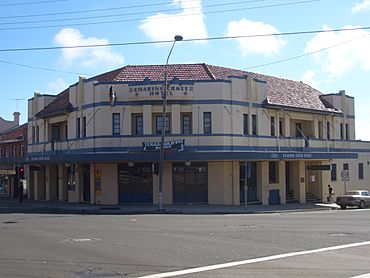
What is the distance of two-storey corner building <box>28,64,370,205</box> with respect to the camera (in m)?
35.5

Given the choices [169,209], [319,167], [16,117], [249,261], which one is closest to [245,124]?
[319,167]

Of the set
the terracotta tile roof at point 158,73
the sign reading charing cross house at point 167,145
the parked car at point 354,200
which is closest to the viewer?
the sign reading charing cross house at point 167,145

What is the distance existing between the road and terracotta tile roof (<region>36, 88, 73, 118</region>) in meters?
20.6

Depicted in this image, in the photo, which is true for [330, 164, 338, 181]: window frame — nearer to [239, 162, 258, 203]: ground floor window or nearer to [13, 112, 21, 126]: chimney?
[239, 162, 258, 203]: ground floor window

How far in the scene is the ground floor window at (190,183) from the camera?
36.0 meters

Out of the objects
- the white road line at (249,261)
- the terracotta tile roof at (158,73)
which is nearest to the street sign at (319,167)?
the terracotta tile roof at (158,73)

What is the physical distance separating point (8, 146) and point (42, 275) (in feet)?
172

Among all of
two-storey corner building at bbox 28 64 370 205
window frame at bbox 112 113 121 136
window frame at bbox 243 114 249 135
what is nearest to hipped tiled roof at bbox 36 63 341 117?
two-storey corner building at bbox 28 64 370 205

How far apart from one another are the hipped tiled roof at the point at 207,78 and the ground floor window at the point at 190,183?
245 inches

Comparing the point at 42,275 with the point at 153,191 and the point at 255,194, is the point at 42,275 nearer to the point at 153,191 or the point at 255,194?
the point at 153,191

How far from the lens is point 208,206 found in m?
34.7

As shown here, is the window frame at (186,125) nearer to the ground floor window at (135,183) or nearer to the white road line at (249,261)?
the ground floor window at (135,183)

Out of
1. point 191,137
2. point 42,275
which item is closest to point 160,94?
point 191,137

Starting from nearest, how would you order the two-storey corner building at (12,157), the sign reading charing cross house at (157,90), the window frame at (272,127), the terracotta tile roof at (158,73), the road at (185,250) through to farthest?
1. the road at (185,250)
2. the sign reading charing cross house at (157,90)
3. the terracotta tile roof at (158,73)
4. the window frame at (272,127)
5. the two-storey corner building at (12,157)
